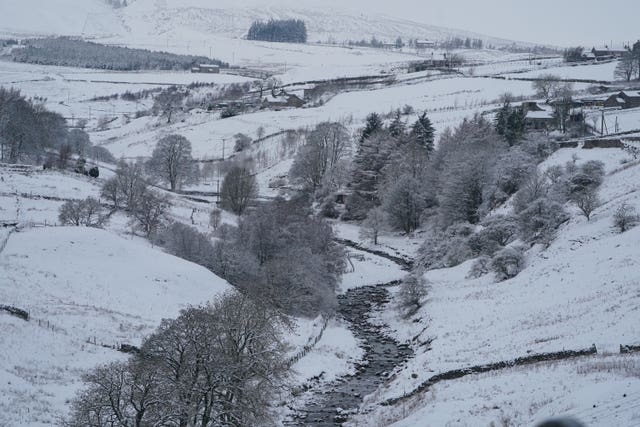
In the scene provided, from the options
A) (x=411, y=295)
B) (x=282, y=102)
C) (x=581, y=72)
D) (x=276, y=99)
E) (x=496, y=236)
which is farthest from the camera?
(x=276, y=99)

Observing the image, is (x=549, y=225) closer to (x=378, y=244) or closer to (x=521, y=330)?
(x=521, y=330)

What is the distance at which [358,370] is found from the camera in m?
31.4

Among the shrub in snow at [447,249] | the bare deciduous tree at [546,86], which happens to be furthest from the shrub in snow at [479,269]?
the bare deciduous tree at [546,86]

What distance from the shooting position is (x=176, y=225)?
49094 mm

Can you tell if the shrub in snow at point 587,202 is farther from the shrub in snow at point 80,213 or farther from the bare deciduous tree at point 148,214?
the shrub in snow at point 80,213

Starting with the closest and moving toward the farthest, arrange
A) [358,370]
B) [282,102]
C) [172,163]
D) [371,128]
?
[358,370] → [172,163] → [371,128] → [282,102]

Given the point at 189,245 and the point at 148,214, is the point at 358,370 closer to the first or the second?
the point at 189,245

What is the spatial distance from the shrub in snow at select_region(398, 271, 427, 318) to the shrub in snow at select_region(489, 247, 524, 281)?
482 centimetres

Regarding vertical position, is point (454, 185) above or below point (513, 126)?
below

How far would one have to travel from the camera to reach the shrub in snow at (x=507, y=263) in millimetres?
39750

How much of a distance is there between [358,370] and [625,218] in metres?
18.2

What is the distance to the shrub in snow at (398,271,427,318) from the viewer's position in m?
40.7

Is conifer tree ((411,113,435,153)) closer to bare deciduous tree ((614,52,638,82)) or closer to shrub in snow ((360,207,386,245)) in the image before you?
shrub in snow ((360,207,386,245))

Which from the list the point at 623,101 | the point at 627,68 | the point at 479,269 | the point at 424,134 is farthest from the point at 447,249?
the point at 627,68
